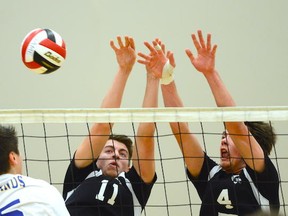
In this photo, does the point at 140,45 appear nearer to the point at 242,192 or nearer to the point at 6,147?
the point at 242,192

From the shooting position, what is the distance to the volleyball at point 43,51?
13.5 ft

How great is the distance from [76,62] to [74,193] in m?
2.32

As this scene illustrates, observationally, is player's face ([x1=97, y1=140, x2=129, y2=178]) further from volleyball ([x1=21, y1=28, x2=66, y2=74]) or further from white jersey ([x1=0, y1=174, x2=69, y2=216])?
white jersey ([x1=0, y1=174, x2=69, y2=216])

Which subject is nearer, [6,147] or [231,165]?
[6,147]

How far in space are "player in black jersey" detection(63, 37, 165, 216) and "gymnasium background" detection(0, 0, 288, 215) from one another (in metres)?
1.76

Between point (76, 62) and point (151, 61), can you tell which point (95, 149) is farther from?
point (76, 62)

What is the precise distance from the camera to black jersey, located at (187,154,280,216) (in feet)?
12.9

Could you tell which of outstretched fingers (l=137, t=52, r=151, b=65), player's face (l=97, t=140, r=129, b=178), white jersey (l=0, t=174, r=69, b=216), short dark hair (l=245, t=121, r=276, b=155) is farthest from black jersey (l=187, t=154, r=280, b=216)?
white jersey (l=0, t=174, r=69, b=216)

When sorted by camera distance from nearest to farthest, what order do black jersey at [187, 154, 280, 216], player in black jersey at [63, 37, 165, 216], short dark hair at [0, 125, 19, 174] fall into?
short dark hair at [0, 125, 19, 174] → black jersey at [187, 154, 280, 216] → player in black jersey at [63, 37, 165, 216]

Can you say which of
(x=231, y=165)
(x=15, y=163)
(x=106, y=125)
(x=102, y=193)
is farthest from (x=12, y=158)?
(x=231, y=165)

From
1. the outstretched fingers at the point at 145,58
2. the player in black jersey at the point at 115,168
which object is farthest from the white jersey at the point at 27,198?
the outstretched fingers at the point at 145,58

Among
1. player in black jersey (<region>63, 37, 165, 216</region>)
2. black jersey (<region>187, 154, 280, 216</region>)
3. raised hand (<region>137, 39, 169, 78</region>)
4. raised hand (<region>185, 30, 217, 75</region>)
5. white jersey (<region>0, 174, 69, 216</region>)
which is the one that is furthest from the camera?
raised hand (<region>137, 39, 169, 78</region>)

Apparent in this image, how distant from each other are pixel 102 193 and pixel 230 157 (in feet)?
2.53

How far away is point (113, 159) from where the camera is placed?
4.26 metres
